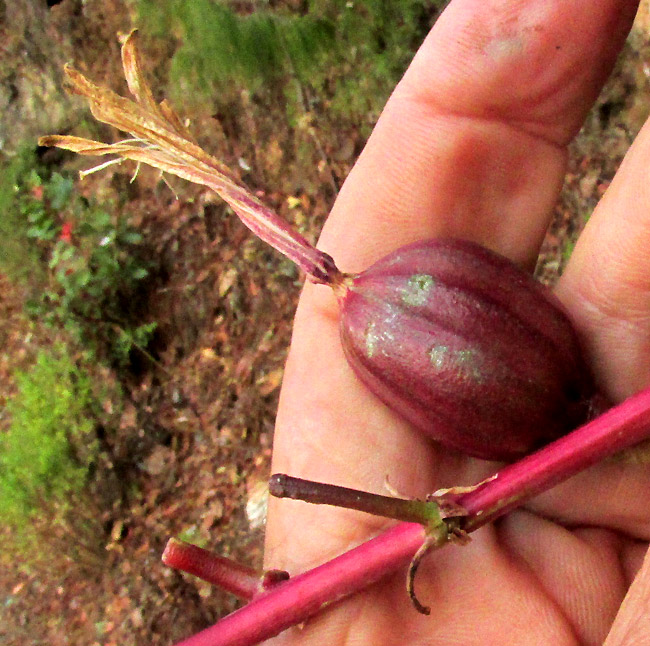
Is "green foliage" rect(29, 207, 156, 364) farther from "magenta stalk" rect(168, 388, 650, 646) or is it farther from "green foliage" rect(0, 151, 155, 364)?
"magenta stalk" rect(168, 388, 650, 646)

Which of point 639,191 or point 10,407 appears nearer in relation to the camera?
point 639,191

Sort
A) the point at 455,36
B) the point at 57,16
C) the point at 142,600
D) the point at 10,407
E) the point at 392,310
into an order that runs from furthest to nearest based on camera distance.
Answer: the point at 57,16 < the point at 10,407 < the point at 142,600 < the point at 455,36 < the point at 392,310

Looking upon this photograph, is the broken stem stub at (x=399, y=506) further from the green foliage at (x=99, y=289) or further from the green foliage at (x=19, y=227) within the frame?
the green foliage at (x=19, y=227)

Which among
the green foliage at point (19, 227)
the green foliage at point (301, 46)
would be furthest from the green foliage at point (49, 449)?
the green foliage at point (301, 46)

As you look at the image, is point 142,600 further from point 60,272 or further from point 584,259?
point 584,259

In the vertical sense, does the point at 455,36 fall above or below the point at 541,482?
above

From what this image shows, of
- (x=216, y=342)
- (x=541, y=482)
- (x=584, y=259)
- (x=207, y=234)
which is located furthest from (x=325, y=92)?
(x=541, y=482)

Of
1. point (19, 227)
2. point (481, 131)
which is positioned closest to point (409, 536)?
point (481, 131)
